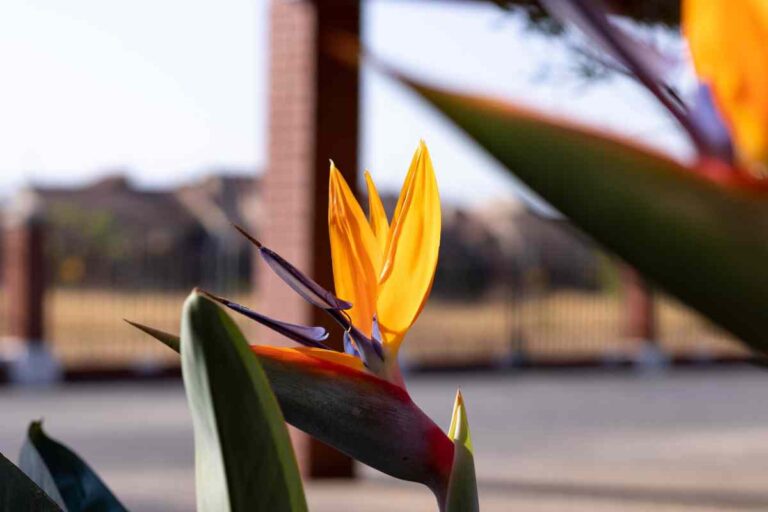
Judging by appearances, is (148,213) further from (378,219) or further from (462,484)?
(462,484)

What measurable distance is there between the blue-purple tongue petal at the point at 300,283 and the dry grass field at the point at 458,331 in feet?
35.0

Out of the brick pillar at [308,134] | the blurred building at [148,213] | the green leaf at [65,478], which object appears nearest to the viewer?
the green leaf at [65,478]

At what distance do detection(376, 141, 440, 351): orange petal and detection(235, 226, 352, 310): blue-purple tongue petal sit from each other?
1.0 inches

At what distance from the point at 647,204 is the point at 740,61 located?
0.06 meters

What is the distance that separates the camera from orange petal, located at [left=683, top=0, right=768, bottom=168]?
46 cm

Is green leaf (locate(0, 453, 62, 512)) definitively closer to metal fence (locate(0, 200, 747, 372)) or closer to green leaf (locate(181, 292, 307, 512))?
green leaf (locate(181, 292, 307, 512))

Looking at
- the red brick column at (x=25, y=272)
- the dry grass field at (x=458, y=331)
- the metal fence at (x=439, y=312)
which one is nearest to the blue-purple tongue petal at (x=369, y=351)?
the metal fence at (x=439, y=312)

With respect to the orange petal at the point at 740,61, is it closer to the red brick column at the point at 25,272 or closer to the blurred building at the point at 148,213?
the red brick column at the point at 25,272

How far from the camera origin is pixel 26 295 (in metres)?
13.4

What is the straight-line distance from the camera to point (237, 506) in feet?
A: 1.91

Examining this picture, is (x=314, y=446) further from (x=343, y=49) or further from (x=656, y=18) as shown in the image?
(x=343, y=49)

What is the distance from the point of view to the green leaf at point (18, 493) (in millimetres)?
715

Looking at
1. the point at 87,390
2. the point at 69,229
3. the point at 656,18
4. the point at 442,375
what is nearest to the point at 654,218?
the point at 656,18

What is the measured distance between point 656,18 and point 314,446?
309 centimetres
